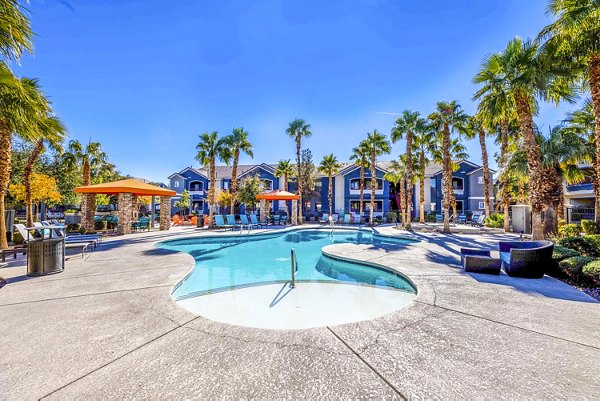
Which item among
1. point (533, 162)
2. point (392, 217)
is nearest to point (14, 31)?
point (533, 162)

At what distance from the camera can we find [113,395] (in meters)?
2.10

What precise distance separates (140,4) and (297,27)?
20.6 feet

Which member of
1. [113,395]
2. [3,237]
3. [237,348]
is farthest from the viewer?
[3,237]

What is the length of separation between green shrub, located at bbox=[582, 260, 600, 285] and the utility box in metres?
13.7

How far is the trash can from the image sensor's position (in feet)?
19.1

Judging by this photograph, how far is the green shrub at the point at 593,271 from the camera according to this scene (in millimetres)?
4974

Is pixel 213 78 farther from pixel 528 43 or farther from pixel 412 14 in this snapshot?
pixel 528 43

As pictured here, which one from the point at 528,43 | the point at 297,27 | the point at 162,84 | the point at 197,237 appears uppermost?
the point at 297,27

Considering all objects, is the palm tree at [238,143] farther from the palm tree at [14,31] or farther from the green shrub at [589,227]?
the green shrub at [589,227]

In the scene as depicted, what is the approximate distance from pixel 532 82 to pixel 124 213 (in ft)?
71.8

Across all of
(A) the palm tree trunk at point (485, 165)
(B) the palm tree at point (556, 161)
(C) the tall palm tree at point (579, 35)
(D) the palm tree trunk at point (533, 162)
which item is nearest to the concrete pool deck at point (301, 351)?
(D) the palm tree trunk at point (533, 162)

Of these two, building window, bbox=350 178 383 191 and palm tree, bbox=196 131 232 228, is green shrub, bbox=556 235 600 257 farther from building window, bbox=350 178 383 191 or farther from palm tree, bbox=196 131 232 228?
building window, bbox=350 178 383 191

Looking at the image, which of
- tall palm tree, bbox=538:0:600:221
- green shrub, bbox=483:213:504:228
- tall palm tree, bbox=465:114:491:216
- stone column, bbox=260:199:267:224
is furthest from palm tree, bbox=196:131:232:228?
green shrub, bbox=483:213:504:228

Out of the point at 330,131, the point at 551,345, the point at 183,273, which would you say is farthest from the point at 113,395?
the point at 330,131
